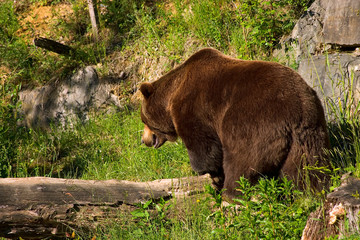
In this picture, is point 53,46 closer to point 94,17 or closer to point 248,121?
point 94,17

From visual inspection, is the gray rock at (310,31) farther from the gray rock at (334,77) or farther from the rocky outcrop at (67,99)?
the rocky outcrop at (67,99)

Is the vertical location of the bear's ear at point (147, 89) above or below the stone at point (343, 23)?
below

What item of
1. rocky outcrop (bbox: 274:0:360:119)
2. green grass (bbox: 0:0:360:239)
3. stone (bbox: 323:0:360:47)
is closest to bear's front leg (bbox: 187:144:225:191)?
green grass (bbox: 0:0:360:239)

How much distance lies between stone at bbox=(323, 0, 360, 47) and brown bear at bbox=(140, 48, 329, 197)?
2142 millimetres

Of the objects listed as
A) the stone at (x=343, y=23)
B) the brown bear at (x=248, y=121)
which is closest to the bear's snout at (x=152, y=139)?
the brown bear at (x=248, y=121)

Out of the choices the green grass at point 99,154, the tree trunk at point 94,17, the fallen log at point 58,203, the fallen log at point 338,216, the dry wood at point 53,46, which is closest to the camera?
the fallen log at point 338,216

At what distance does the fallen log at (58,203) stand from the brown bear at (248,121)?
73 centimetres

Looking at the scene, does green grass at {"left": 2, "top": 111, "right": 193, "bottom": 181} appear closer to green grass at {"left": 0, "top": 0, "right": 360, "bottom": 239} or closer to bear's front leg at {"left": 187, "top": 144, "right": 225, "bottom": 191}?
green grass at {"left": 0, "top": 0, "right": 360, "bottom": 239}

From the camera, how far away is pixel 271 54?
301 inches

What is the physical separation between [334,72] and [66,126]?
481 cm

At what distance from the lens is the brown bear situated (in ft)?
14.0

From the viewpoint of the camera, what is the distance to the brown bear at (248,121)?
428 centimetres

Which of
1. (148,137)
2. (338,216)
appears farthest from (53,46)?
(338,216)

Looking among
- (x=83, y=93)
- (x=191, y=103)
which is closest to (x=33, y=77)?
(x=83, y=93)
